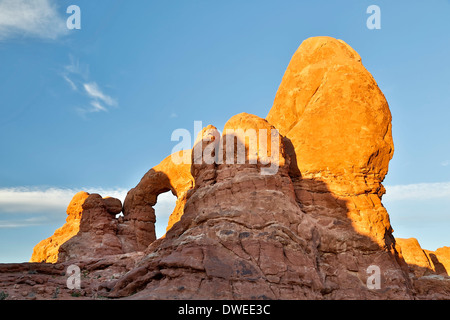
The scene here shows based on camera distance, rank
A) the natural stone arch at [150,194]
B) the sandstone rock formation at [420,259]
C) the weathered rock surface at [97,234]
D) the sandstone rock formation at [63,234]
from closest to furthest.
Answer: the weathered rock surface at [97,234] → the natural stone arch at [150,194] → the sandstone rock formation at [63,234] → the sandstone rock formation at [420,259]

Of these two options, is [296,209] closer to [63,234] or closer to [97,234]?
[97,234]

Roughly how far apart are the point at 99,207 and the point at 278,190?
20.8m

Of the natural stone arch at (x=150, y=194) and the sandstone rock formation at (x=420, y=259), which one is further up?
the natural stone arch at (x=150, y=194)

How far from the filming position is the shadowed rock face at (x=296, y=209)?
43.0 feet

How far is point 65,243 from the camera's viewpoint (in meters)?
29.5

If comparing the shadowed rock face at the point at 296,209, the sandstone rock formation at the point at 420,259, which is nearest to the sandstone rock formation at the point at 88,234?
the shadowed rock face at the point at 296,209

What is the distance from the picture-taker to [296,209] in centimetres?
1582

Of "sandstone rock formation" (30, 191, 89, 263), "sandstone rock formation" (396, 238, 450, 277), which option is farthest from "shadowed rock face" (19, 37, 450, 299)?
"sandstone rock formation" (396, 238, 450, 277)

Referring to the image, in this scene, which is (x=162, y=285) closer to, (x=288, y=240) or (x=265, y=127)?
(x=288, y=240)

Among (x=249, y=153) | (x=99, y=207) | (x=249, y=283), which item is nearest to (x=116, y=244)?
(x=99, y=207)

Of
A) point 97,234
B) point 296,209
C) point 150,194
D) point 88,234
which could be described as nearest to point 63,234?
point 88,234

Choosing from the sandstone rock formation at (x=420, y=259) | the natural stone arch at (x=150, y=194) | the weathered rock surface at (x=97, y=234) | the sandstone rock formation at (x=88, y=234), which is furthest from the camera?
the sandstone rock formation at (x=420, y=259)

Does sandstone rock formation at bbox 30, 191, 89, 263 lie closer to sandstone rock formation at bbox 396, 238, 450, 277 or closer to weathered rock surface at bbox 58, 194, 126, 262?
weathered rock surface at bbox 58, 194, 126, 262

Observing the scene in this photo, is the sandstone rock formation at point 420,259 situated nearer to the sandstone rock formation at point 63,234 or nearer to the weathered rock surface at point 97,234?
the weathered rock surface at point 97,234
